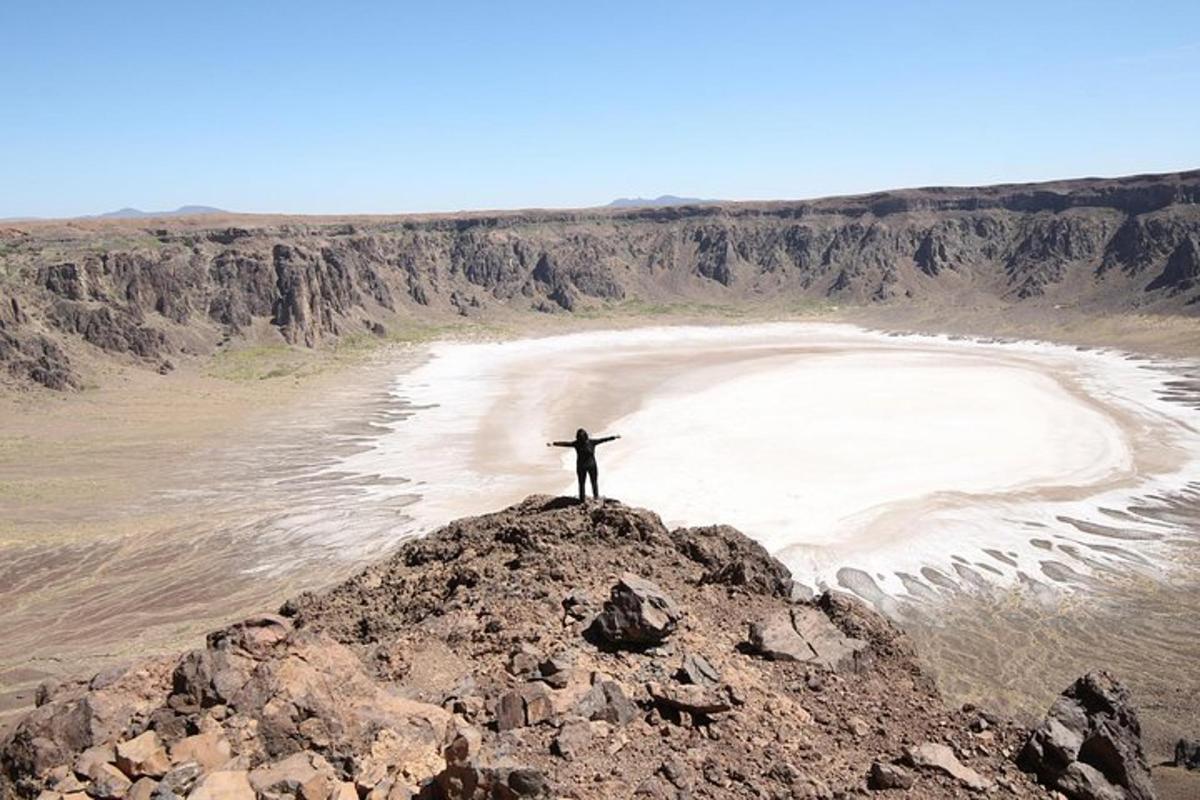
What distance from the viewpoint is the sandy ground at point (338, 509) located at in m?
20.5

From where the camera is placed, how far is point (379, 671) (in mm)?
9398

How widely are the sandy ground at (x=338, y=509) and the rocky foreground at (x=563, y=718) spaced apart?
31.0 feet

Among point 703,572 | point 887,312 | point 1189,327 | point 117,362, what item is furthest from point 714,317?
point 703,572

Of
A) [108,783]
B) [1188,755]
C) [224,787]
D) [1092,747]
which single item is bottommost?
[1188,755]

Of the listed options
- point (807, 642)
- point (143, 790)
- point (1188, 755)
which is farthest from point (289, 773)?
point (1188, 755)

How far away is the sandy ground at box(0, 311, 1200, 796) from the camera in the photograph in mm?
20516

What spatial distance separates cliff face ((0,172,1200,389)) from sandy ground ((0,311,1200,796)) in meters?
12.8

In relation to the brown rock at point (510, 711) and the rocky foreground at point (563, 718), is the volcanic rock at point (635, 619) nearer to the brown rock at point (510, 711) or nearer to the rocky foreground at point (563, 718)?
the rocky foreground at point (563, 718)

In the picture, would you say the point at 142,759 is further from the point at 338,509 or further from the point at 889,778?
the point at 338,509

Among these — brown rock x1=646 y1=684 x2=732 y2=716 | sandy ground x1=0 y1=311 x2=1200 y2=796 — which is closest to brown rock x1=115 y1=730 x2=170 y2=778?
brown rock x1=646 y1=684 x2=732 y2=716

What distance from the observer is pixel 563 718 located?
7793 mm

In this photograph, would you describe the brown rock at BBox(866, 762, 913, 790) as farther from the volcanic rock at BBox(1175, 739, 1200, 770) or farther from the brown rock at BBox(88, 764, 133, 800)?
the volcanic rock at BBox(1175, 739, 1200, 770)

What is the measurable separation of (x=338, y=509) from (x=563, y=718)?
25.6 meters

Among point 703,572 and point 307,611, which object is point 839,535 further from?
point 307,611
